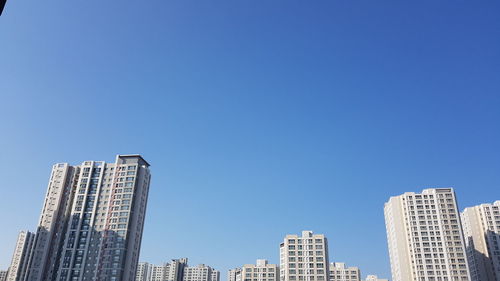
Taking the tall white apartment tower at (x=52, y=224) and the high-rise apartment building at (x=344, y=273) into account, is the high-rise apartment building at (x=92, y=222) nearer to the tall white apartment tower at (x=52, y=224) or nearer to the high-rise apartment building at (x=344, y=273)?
the tall white apartment tower at (x=52, y=224)

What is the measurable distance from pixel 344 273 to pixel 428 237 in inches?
1775

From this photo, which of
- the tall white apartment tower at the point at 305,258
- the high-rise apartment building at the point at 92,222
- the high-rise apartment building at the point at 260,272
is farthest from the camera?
the high-rise apartment building at the point at 260,272

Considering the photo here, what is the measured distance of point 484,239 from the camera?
528 feet

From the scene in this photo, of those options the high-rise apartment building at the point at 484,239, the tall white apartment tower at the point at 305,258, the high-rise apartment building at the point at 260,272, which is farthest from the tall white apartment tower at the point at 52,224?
the high-rise apartment building at the point at 484,239

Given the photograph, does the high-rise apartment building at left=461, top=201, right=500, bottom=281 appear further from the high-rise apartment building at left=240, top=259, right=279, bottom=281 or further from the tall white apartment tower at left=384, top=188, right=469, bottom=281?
the high-rise apartment building at left=240, top=259, right=279, bottom=281

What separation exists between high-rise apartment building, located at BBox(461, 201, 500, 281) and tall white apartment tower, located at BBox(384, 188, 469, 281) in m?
25.1

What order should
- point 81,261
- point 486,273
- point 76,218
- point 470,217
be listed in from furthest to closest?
1. point 470,217
2. point 486,273
3. point 76,218
4. point 81,261

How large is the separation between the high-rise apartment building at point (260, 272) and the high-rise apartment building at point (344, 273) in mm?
26468

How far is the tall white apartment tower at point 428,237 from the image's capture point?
130 meters

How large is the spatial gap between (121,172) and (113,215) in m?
15.2

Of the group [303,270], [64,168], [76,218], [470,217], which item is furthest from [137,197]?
[470,217]

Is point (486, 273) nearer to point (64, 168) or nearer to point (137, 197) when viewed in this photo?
point (137, 197)

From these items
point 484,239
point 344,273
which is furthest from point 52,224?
point 484,239

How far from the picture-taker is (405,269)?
13900 centimetres
